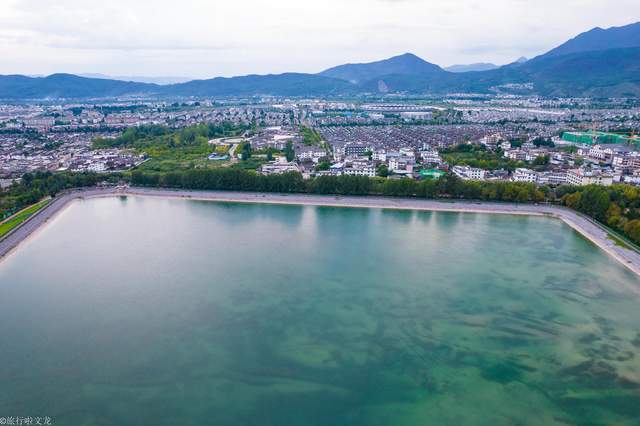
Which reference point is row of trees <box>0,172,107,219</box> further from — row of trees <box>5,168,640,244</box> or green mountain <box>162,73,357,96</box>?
green mountain <box>162,73,357,96</box>

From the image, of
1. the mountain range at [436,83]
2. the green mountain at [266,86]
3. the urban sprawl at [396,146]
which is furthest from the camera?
the green mountain at [266,86]

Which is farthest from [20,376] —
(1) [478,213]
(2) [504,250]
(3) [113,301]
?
(1) [478,213]

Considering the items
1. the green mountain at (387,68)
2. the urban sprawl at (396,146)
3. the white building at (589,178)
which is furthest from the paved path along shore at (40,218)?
the green mountain at (387,68)

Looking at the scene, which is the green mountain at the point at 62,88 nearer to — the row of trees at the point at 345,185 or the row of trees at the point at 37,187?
the row of trees at the point at 37,187

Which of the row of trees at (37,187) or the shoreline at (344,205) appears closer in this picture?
the shoreline at (344,205)

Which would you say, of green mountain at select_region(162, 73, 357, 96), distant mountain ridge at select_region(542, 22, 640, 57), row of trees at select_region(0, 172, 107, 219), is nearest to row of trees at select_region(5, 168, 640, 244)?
row of trees at select_region(0, 172, 107, 219)

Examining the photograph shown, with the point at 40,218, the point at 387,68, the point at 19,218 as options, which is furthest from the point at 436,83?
the point at 19,218
